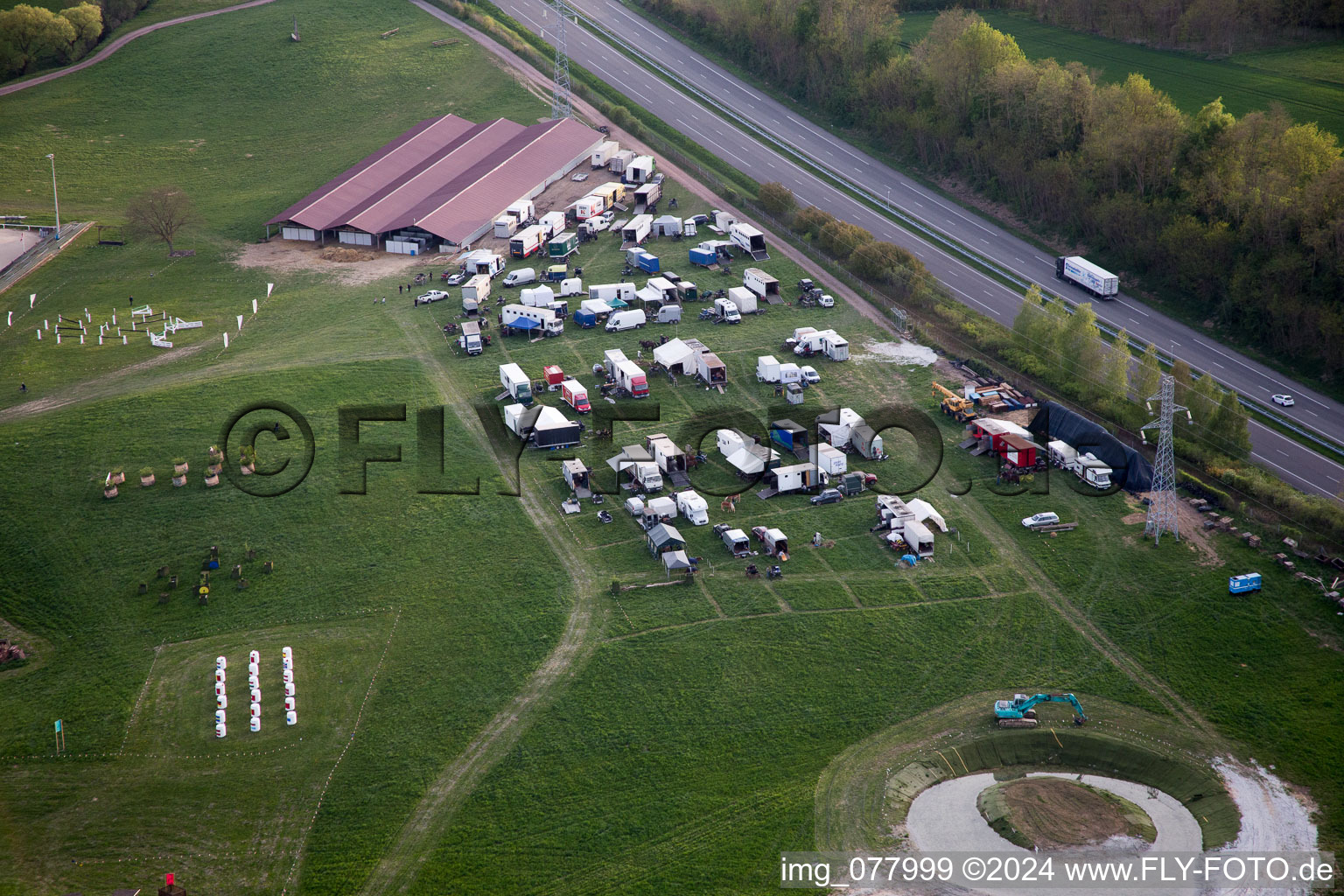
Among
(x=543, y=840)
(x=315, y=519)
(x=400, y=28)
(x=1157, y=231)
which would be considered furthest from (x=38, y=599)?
(x=400, y=28)

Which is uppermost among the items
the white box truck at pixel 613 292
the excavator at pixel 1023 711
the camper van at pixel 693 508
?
the white box truck at pixel 613 292

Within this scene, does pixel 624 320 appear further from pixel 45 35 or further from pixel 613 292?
pixel 45 35

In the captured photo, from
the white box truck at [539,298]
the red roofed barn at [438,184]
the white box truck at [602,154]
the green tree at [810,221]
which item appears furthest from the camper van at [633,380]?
the white box truck at [602,154]

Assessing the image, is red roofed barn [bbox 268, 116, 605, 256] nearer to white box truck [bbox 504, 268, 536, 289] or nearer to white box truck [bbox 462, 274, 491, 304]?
white box truck [bbox 504, 268, 536, 289]

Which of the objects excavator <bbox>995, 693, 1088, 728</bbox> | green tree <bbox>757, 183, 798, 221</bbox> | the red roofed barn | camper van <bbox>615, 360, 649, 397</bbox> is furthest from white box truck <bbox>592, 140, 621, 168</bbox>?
excavator <bbox>995, 693, 1088, 728</bbox>

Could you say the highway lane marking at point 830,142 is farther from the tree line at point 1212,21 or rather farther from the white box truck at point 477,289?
the white box truck at point 477,289

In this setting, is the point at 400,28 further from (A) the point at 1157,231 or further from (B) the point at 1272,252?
(B) the point at 1272,252

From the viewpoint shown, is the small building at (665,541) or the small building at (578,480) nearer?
the small building at (665,541)
